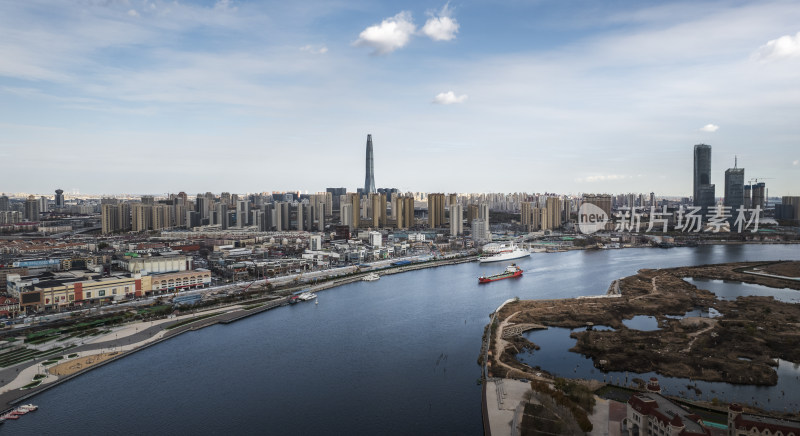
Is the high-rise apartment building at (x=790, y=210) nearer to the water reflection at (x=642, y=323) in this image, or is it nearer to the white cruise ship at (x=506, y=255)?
the white cruise ship at (x=506, y=255)

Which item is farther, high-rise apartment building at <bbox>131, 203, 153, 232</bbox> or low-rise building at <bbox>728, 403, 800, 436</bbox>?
high-rise apartment building at <bbox>131, 203, 153, 232</bbox>

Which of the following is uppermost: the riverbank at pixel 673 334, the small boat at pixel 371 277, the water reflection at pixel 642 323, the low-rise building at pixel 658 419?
the low-rise building at pixel 658 419

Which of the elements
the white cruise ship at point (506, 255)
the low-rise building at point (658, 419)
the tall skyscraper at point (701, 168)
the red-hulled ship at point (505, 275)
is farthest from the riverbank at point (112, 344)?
the tall skyscraper at point (701, 168)

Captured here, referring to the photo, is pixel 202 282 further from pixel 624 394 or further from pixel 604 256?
pixel 604 256

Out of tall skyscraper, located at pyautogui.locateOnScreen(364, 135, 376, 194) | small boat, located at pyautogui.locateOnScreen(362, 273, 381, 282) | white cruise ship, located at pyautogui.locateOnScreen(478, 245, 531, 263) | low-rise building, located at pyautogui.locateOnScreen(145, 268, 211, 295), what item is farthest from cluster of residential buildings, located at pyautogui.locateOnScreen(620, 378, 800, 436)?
tall skyscraper, located at pyautogui.locateOnScreen(364, 135, 376, 194)

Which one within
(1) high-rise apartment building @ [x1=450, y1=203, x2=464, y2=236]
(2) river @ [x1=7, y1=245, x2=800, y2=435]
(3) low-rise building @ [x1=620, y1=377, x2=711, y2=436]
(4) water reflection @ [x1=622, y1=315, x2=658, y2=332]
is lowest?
(2) river @ [x1=7, y1=245, x2=800, y2=435]

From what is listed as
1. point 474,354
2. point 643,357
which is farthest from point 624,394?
point 474,354

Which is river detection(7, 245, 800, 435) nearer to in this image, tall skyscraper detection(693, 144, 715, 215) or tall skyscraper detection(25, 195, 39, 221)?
tall skyscraper detection(25, 195, 39, 221)
